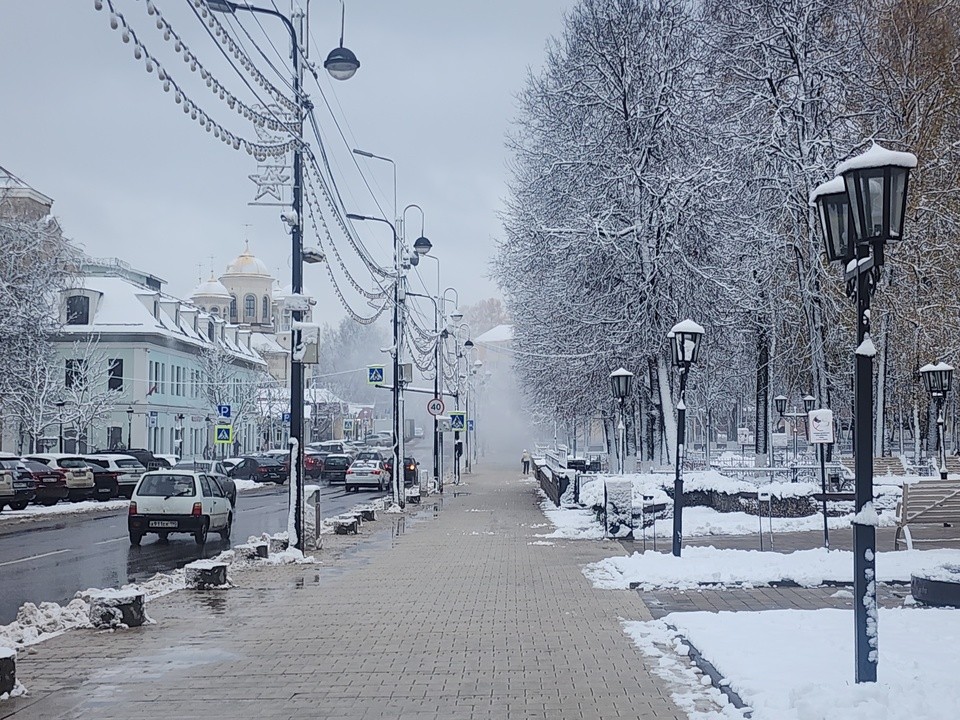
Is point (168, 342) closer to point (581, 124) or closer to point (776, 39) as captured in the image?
point (581, 124)

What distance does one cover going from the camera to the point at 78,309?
6725 centimetres

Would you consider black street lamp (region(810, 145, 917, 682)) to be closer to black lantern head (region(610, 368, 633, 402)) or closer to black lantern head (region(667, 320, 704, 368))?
black lantern head (region(667, 320, 704, 368))

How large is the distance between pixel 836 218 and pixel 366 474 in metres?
41.2

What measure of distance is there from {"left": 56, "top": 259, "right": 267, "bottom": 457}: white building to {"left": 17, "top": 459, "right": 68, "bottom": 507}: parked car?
21.8m

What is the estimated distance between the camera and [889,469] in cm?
3297

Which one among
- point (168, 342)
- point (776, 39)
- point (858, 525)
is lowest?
point (858, 525)

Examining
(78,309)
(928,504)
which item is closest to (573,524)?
(928,504)

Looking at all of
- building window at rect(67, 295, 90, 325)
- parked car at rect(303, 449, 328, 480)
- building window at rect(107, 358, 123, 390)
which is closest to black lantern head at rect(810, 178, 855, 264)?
parked car at rect(303, 449, 328, 480)

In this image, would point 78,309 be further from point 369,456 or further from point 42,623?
point 42,623

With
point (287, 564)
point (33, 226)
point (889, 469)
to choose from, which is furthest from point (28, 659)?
point (33, 226)

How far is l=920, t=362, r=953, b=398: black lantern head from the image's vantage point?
27.7m

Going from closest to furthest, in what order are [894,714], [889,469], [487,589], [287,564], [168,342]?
[894,714], [487,589], [287,564], [889,469], [168,342]

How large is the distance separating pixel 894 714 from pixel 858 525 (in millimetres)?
1374

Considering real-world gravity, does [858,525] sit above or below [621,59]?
below
